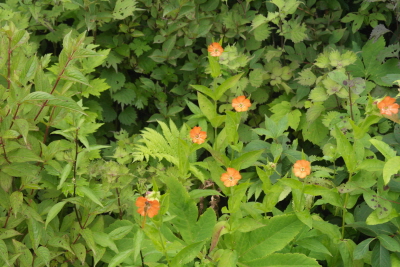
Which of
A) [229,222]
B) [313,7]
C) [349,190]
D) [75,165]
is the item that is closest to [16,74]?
[75,165]

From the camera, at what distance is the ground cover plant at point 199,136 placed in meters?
A: 2.10

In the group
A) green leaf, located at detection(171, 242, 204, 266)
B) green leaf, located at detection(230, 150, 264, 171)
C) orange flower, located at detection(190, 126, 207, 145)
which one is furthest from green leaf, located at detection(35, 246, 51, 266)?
green leaf, located at detection(230, 150, 264, 171)

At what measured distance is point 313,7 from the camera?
138 inches

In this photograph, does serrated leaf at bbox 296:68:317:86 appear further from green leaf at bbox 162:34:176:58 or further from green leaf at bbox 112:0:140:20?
green leaf at bbox 112:0:140:20

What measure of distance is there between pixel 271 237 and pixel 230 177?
0.37 meters

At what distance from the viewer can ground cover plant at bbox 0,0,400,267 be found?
2.10m

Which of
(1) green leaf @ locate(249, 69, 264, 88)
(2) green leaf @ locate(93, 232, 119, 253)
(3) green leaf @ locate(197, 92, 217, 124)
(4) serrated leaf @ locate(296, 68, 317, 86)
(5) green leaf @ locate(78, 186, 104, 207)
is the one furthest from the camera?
(1) green leaf @ locate(249, 69, 264, 88)

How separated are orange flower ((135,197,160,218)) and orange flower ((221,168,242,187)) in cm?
49

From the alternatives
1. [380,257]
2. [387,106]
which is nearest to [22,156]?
[387,106]

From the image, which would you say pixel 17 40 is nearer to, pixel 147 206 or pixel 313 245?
pixel 147 206

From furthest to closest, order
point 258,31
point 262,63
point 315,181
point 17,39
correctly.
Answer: point 262,63
point 258,31
point 315,181
point 17,39

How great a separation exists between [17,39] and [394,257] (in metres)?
2.09

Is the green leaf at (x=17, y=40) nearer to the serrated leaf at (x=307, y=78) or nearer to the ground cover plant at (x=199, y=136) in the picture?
the ground cover plant at (x=199, y=136)

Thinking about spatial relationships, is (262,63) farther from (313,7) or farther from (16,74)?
(16,74)
